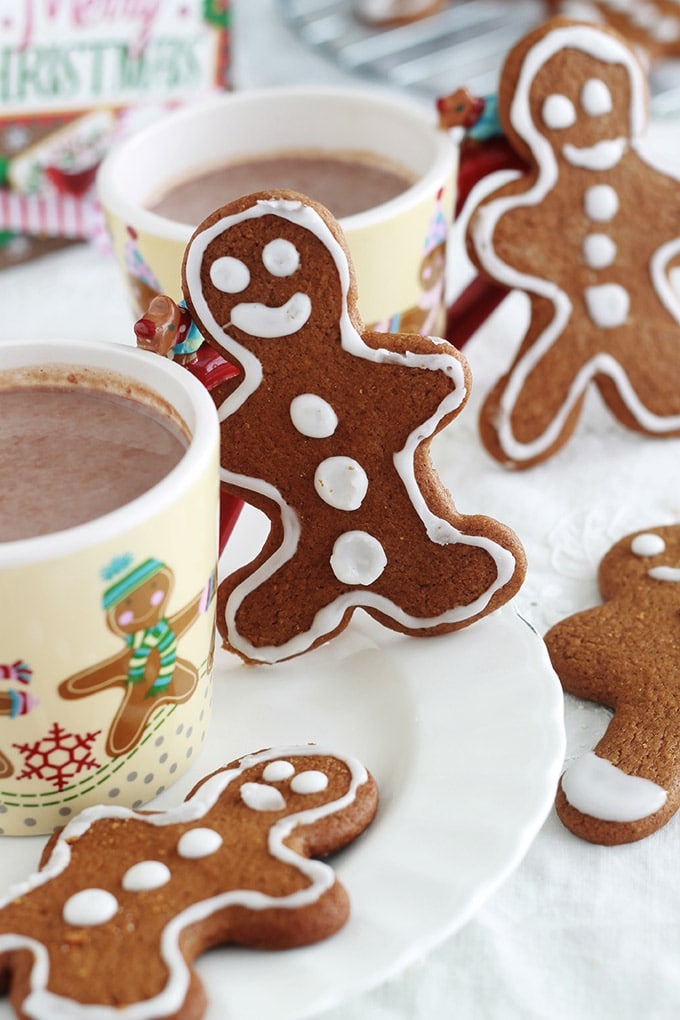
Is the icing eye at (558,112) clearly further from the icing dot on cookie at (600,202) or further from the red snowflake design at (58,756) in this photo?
the red snowflake design at (58,756)

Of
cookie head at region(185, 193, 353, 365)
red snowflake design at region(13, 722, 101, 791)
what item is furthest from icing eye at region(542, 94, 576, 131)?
Result: red snowflake design at region(13, 722, 101, 791)

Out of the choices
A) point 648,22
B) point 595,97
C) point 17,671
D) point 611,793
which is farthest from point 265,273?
point 648,22

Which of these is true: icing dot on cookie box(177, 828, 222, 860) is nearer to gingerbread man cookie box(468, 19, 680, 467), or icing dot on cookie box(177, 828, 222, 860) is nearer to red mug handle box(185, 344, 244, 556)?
red mug handle box(185, 344, 244, 556)

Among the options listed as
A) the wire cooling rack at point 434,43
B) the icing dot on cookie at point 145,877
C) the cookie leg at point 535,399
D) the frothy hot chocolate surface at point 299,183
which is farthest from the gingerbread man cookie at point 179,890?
the wire cooling rack at point 434,43

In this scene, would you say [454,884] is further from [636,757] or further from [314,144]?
[314,144]

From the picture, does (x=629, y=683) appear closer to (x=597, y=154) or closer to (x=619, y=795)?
(x=619, y=795)

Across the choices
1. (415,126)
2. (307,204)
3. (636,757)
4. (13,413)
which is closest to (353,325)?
(307,204)
